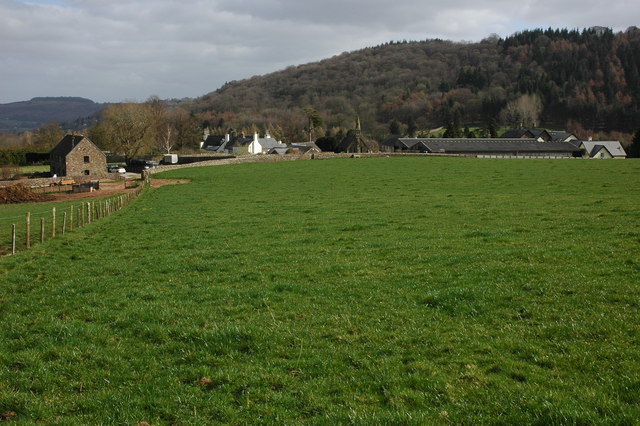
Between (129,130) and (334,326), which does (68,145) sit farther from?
(334,326)

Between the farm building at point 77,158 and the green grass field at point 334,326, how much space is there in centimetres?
6745

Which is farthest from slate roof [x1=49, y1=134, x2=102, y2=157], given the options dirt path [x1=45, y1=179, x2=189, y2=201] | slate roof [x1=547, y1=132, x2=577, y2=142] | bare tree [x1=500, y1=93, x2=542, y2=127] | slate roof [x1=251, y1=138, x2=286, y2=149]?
bare tree [x1=500, y1=93, x2=542, y2=127]

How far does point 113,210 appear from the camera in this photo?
33.4 meters

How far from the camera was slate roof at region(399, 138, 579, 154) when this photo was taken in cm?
10312

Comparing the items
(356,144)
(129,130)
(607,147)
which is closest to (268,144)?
(356,144)

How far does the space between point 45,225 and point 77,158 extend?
2299 inches

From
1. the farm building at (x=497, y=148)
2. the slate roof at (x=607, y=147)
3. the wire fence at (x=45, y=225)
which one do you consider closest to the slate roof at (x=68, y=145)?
the wire fence at (x=45, y=225)

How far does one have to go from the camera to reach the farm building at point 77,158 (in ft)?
268

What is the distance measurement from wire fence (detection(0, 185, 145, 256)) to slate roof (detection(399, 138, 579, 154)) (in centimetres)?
7612

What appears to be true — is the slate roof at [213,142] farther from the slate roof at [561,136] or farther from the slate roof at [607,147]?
the slate roof at [607,147]

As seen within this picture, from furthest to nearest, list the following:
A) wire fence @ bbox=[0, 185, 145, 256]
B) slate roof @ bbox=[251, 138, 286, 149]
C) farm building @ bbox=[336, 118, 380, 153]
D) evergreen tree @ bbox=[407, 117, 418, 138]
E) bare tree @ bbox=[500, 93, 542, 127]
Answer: evergreen tree @ bbox=[407, 117, 418, 138]
bare tree @ bbox=[500, 93, 542, 127]
slate roof @ bbox=[251, 138, 286, 149]
farm building @ bbox=[336, 118, 380, 153]
wire fence @ bbox=[0, 185, 145, 256]

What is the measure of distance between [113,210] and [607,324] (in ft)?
101

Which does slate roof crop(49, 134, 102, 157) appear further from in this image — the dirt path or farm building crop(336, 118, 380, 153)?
farm building crop(336, 118, 380, 153)

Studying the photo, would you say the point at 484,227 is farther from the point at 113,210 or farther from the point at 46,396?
the point at 113,210
